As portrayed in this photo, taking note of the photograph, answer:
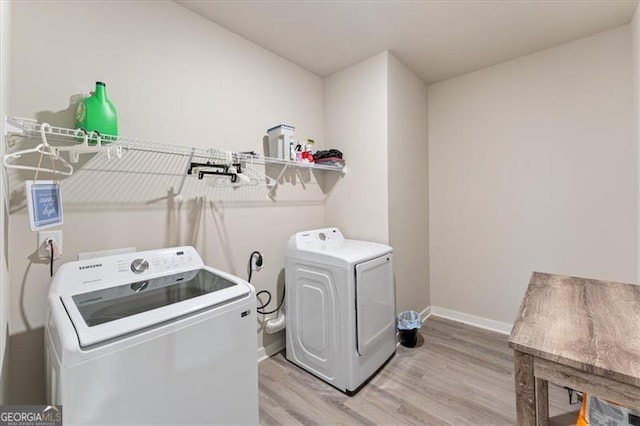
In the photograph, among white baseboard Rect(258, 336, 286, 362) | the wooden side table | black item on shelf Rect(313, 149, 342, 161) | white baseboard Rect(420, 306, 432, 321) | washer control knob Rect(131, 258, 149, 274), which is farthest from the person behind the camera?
white baseboard Rect(420, 306, 432, 321)

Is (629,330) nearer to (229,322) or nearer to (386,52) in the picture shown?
(229,322)

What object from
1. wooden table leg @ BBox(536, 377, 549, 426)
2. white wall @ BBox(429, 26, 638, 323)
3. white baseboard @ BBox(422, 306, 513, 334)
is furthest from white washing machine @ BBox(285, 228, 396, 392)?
white wall @ BBox(429, 26, 638, 323)

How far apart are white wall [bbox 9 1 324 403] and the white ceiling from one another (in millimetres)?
218

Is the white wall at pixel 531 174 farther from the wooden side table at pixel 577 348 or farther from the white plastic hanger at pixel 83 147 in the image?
the white plastic hanger at pixel 83 147

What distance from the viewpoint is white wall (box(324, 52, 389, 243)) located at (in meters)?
2.38

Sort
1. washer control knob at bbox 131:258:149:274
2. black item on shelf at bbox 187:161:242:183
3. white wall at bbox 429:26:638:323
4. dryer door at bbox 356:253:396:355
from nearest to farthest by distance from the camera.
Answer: washer control knob at bbox 131:258:149:274, black item on shelf at bbox 187:161:242:183, dryer door at bbox 356:253:396:355, white wall at bbox 429:26:638:323

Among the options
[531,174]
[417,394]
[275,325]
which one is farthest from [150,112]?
[531,174]

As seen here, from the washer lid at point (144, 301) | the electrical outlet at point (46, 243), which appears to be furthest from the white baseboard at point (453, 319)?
the electrical outlet at point (46, 243)

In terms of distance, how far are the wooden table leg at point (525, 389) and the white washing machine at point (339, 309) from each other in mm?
951

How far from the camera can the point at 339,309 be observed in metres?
1.83

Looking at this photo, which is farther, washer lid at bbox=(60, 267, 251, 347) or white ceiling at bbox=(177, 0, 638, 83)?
white ceiling at bbox=(177, 0, 638, 83)

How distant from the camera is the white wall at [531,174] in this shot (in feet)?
6.91

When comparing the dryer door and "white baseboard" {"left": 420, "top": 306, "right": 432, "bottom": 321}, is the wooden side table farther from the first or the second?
"white baseboard" {"left": 420, "top": 306, "right": 432, "bottom": 321}

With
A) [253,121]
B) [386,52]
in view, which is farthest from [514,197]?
[253,121]
